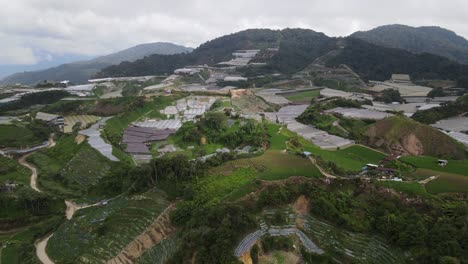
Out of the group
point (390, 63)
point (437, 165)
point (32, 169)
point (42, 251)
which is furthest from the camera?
point (390, 63)

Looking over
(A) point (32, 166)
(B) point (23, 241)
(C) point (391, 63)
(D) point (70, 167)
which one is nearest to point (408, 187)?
(B) point (23, 241)

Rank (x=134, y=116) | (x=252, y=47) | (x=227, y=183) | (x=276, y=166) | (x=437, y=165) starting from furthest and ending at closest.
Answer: (x=252, y=47) → (x=134, y=116) → (x=437, y=165) → (x=276, y=166) → (x=227, y=183)

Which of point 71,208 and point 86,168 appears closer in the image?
point 71,208

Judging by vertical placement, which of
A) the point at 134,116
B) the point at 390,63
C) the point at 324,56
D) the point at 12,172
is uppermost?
the point at 324,56

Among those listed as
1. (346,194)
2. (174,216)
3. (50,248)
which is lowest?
(50,248)

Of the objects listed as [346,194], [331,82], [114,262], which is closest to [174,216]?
[114,262]

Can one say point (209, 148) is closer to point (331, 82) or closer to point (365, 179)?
point (365, 179)

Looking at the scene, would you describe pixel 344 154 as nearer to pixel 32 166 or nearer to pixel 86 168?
pixel 86 168

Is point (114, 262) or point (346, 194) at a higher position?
point (346, 194)

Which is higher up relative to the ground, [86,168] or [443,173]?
[443,173]
